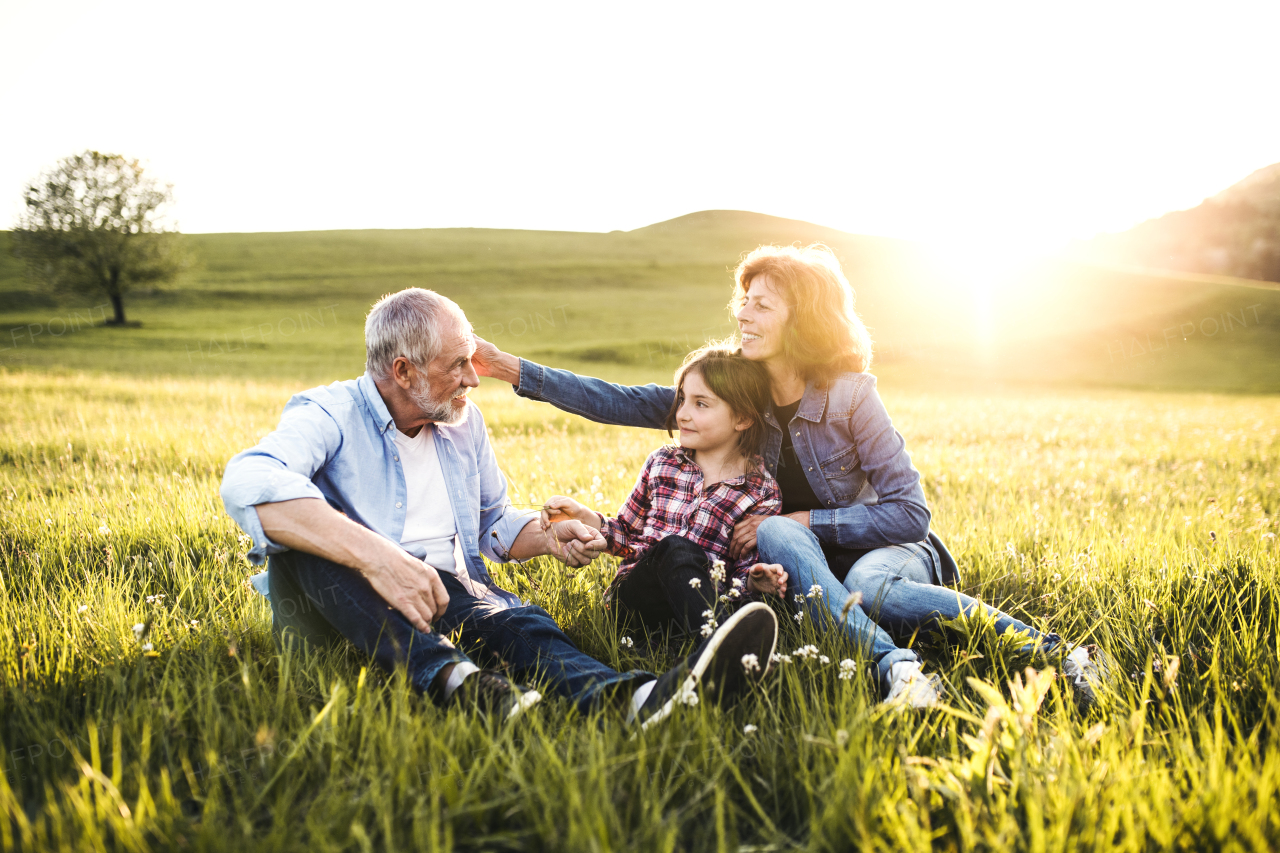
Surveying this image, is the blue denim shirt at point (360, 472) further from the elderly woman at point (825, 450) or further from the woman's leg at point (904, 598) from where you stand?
the woman's leg at point (904, 598)

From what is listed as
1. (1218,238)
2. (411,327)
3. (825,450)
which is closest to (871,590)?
(825,450)

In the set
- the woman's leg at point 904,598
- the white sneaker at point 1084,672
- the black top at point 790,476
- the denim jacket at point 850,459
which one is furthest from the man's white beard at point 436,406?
the white sneaker at point 1084,672

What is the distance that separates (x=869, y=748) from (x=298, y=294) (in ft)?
199

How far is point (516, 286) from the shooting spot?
61125 mm

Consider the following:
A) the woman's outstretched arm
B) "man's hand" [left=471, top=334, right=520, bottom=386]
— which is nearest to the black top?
the woman's outstretched arm

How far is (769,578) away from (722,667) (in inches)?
35.3

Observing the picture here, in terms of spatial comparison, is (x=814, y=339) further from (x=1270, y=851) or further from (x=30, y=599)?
(x=30, y=599)

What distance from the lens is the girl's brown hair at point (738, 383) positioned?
156 inches

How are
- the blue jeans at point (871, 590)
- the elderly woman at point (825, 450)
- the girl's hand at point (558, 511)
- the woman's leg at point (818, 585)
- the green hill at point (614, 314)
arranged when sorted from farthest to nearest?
1. the green hill at point (614, 314)
2. the girl's hand at point (558, 511)
3. the elderly woman at point (825, 450)
4. the blue jeans at point (871, 590)
5. the woman's leg at point (818, 585)

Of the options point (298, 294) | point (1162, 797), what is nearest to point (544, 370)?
point (1162, 797)

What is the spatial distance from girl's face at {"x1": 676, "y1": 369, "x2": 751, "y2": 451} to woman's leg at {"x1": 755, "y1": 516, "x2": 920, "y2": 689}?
2.06ft

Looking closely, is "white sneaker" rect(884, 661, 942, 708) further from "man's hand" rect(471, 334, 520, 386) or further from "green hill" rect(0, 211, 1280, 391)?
"green hill" rect(0, 211, 1280, 391)

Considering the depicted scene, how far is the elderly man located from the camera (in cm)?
260

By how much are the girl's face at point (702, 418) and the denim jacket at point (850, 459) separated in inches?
11.0
